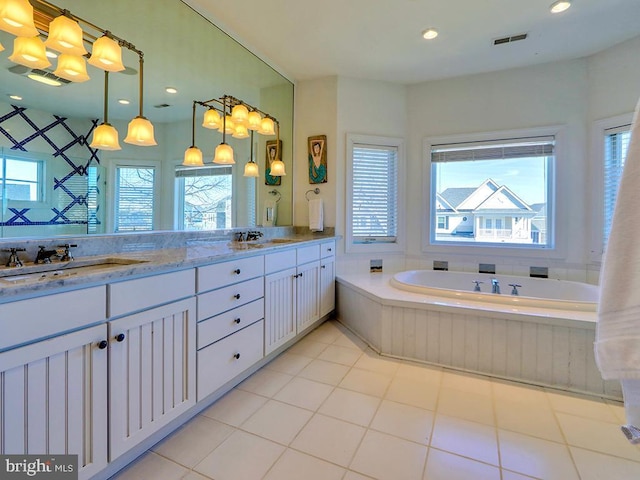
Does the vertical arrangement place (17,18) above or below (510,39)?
below

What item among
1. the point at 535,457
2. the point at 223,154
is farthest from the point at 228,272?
the point at 535,457

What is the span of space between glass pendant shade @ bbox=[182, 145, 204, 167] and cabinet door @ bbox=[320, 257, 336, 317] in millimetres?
1399

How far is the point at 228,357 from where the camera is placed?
70.8 inches

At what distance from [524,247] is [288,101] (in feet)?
9.58

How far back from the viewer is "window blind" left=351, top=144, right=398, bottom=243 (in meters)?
3.41

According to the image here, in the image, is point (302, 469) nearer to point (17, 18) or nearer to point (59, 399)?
point (59, 399)

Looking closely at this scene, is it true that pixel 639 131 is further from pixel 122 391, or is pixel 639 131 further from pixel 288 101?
pixel 288 101

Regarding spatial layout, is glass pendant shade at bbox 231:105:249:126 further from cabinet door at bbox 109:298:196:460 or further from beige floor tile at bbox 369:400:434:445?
beige floor tile at bbox 369:400:434:445

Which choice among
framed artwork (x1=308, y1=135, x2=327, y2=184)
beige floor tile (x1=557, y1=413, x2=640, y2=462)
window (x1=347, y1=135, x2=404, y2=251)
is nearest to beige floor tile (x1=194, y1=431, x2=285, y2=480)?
beige floor tile (x1=557, y1=413, x2=640, y2=462)

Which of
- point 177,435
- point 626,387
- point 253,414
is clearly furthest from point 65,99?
point 626,387

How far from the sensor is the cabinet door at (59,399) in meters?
0.93

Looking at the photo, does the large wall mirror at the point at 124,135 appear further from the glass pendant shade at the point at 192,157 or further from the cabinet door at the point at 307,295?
the cabinet door at the point at 307,295

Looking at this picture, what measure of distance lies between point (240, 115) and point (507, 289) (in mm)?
2981

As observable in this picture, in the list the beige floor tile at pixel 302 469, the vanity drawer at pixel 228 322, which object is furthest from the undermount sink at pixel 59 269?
the beige floor tile at pixel 302 469
